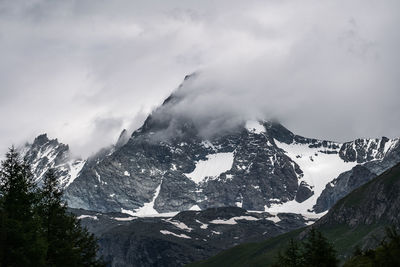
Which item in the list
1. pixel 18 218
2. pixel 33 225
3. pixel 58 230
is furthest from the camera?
pixel 58 230

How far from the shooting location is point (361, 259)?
73938mm

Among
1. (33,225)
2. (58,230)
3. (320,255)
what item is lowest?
(33,225)

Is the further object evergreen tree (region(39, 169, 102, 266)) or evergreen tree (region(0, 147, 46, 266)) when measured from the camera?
evergreen tree (region(39, 169, 102, 266))

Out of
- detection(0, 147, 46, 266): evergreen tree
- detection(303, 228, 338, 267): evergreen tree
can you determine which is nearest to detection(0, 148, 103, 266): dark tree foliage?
detection(0, 147, 46, 266): evergreen tree

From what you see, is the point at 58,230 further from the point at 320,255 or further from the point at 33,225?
the point at 320,255

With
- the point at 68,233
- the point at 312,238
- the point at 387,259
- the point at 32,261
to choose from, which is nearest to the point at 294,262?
the point at 312,238

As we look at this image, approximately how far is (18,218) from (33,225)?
2086 millimetres

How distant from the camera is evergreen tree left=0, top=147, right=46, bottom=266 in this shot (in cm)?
5231

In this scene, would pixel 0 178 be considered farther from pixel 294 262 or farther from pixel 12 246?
pixel 294 262

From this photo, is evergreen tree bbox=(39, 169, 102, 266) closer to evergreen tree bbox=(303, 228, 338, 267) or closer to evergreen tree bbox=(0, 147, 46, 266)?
evergreen tree bbox=(0, 147, 46, 266)

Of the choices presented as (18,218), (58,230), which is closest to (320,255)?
(58,230)

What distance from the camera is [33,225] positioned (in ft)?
178

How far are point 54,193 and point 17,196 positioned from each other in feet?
32.5

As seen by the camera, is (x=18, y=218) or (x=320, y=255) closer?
(x=18, y=218)
